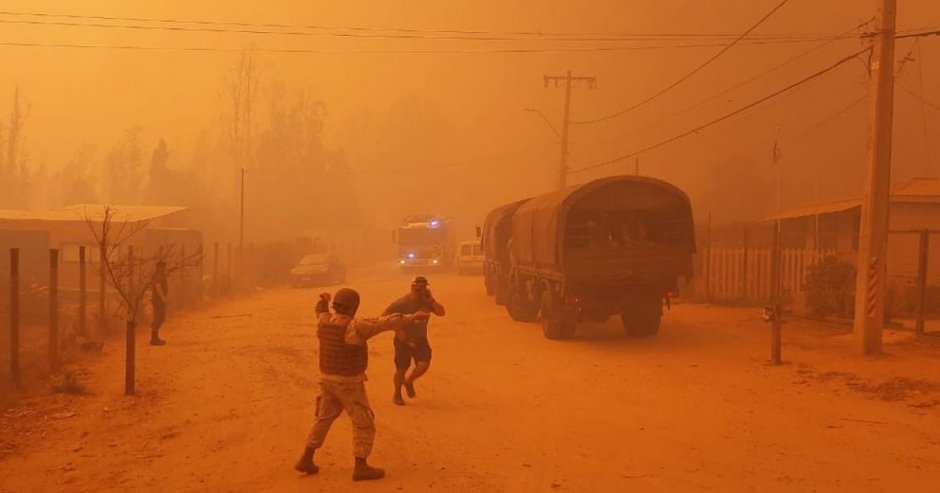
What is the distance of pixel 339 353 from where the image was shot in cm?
711

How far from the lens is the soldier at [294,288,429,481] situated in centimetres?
706

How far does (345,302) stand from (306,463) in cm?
143

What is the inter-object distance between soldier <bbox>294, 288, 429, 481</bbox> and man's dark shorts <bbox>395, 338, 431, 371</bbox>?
354 cm

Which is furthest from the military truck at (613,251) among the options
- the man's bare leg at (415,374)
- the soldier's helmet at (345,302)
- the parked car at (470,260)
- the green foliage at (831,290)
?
the parked car at (470,260)

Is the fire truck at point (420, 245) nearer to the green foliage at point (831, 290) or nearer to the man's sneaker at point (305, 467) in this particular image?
the green foliage at point (831, 290)

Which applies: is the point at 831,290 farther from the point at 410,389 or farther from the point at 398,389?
the point at 398,389

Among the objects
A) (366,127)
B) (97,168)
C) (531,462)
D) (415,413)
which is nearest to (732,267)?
(415,413)

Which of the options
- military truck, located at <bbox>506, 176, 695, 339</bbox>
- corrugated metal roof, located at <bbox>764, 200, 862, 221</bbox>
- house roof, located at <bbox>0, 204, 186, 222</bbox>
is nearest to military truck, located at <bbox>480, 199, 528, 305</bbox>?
military truck, located at <bbox>506, 176, 695, 339</bbox>

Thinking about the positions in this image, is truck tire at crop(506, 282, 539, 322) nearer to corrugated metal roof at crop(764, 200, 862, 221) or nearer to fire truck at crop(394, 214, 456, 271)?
corrugated metal roof at crop(764, 200, 862, 221)

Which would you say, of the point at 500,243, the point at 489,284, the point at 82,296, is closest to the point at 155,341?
the point at 82,296

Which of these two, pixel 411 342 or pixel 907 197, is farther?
pixel 907 197

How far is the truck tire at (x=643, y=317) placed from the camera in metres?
17.2

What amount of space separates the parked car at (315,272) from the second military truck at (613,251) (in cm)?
2200

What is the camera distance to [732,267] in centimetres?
2502
